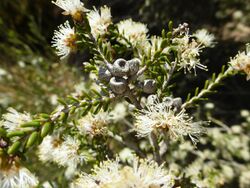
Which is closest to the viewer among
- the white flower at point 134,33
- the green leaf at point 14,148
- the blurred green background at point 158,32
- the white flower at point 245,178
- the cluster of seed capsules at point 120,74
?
the green leaf at point 14,148

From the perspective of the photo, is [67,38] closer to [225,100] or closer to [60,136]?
[60,136]

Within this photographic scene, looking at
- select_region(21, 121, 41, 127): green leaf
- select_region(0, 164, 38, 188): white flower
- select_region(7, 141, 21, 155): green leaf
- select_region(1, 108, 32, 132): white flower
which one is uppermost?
select_region(1, 108, 32, 132): white flower

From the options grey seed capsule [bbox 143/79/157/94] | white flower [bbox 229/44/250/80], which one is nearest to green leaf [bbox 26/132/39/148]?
grey seed capsule [bbox 143/79/157/94]

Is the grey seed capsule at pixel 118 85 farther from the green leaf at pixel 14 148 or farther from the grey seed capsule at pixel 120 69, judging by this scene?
the green leaf at pixel 14 148

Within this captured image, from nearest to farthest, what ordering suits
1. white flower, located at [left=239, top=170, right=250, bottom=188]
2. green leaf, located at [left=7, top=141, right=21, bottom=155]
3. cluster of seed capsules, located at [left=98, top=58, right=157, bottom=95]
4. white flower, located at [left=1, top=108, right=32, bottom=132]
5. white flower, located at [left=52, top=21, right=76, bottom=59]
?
green leaf, located at [left=7, top=141, right=21, bottom=155]
white flower, located at [left=1, top=108, right=32, bottom=132]
cluster of seed capsules, located at [left=98, top=58, right=157, bottom=95]
white flower, located at [left=52, top=21, right=76, bottom=59]
white flower, located at [left=239, top=170, right=250, bottom=188]

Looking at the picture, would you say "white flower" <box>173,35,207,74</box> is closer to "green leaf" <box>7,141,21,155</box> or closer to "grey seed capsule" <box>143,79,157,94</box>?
"grey seed capsule" <box>143,79,157,94</box>

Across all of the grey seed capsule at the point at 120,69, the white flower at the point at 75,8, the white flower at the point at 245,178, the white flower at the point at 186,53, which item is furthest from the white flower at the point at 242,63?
the white flower at the point at 245,178

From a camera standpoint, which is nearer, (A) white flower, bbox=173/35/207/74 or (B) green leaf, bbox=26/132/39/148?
(B) green leaf, bbox=26/132/39/148
